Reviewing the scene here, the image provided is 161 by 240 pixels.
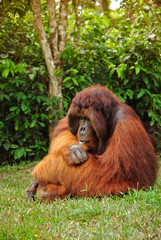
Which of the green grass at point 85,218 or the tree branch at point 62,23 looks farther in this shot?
the tree branch at point 62,23

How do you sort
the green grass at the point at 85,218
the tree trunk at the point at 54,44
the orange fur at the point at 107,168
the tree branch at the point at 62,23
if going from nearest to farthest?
the green grass at the point at 85,218 → the orange fur at the point at 107,168 → the tree trunk at the point at 54,44 → the tree branch at the point at 62,23

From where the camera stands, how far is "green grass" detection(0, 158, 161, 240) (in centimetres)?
192

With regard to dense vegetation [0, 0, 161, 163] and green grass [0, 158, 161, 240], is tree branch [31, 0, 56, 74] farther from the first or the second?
green grass [0, 158, 161, 240]

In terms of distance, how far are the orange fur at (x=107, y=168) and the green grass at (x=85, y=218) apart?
11 centimetres

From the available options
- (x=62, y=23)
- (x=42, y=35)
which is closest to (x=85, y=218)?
(x=42, y=35)

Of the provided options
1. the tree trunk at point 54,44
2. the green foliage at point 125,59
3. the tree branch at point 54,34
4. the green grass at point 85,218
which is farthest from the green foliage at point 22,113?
the green grass at point 85,218

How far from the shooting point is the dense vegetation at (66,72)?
16.9 ft

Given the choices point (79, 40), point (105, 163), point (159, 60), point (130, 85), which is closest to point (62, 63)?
point (79, 40)

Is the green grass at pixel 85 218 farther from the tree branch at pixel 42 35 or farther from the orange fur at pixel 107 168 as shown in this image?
the tree branch at pixel 42 35

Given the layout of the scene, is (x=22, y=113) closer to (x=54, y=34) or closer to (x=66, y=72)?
(x=66, y=72)

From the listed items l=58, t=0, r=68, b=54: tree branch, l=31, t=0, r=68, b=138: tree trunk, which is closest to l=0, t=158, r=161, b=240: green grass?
l=31, t=0, r=68, b=138: tree trunk

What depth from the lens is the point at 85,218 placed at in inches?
85.3

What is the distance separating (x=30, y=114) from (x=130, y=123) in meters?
2.82

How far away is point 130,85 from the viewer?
5.62 m
